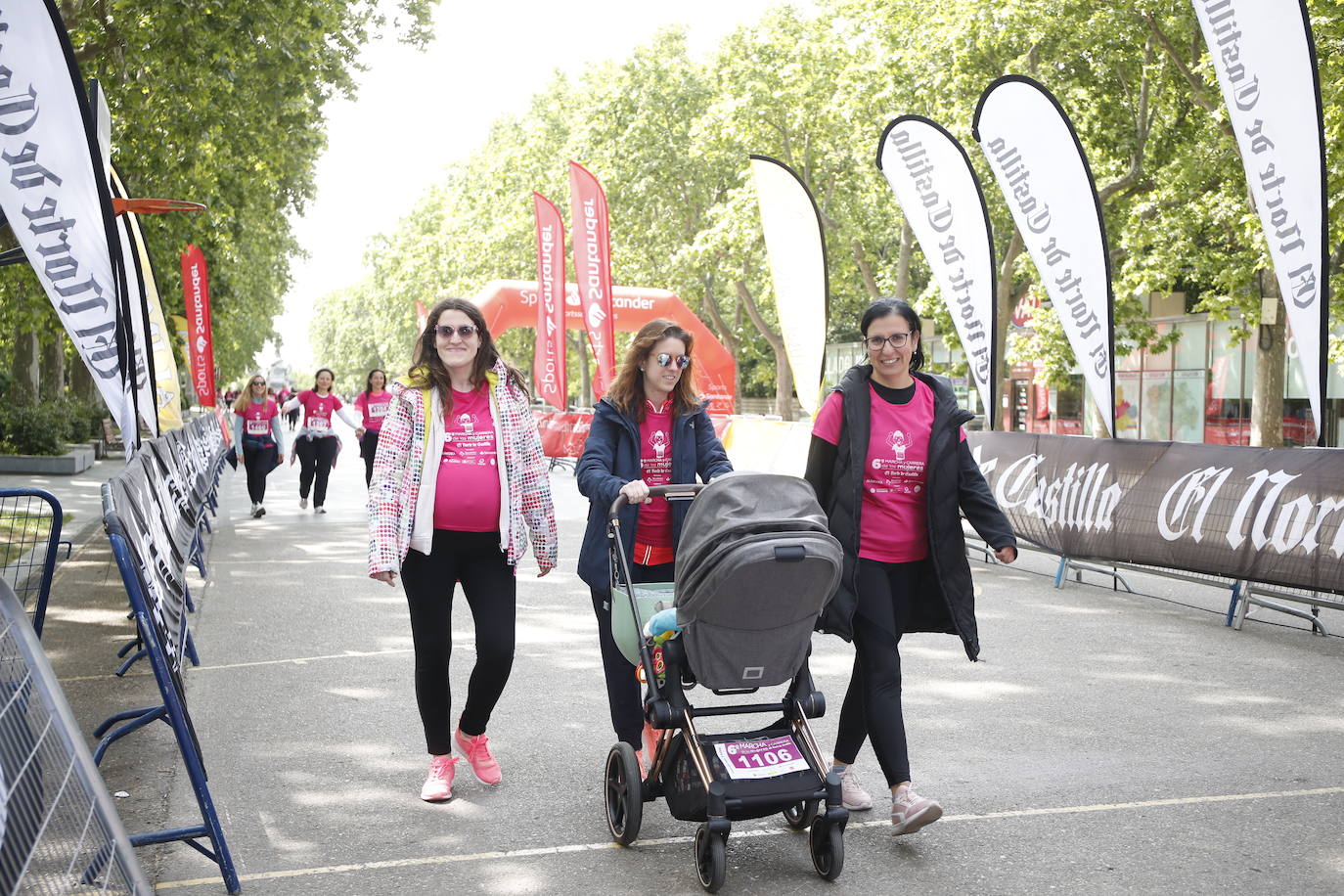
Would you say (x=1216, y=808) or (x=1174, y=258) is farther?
(x=1174, y=258)

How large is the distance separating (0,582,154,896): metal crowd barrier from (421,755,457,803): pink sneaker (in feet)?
7.84

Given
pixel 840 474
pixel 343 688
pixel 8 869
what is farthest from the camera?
pixel 343 688

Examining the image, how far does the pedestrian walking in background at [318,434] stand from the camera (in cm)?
1541

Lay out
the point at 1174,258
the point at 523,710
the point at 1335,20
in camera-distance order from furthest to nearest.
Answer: the point at 1174,258
the point at 1335,20
the point at 523,710

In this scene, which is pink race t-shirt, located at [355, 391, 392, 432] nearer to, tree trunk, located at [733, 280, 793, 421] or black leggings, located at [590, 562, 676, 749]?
black leggings, located at [590, 562, 676, 749]

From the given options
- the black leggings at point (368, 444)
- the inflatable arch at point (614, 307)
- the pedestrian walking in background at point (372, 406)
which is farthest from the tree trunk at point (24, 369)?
the pedestrian walking in background at point (372, 406)

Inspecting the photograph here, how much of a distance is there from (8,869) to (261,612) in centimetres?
718

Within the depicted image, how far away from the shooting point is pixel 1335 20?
17.5 m

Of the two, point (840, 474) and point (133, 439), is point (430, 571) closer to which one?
point (840, 474)

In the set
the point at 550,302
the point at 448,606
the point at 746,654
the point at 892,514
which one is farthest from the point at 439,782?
the point at 550,302

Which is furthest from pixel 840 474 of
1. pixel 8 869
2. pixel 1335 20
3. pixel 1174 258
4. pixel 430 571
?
pixel 1174 258

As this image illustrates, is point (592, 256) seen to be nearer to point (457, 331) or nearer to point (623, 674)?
point (457, 331)

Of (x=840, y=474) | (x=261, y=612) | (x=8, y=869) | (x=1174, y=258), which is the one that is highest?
(x=1174, y=258)

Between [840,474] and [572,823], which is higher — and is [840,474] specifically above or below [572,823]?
above
